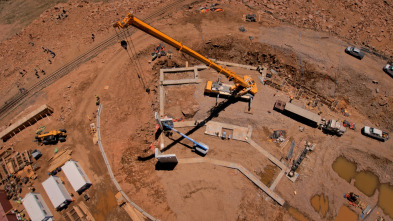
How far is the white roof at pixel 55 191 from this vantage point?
21.9m

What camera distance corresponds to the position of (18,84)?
30469 millimetres

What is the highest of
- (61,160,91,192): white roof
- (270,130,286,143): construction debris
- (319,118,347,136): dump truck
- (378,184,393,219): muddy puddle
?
(61,160,91,192): white roof

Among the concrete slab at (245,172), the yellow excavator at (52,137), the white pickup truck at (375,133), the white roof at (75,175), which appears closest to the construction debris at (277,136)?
the concrete slab at (245,172)

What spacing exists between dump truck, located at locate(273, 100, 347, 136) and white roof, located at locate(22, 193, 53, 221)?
2854 centimetres

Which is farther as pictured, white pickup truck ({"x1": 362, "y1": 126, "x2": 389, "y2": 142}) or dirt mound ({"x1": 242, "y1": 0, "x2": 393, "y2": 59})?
dirt mound ({"x1": 242, "y1": 0, "x2": 393, "y2": 59})

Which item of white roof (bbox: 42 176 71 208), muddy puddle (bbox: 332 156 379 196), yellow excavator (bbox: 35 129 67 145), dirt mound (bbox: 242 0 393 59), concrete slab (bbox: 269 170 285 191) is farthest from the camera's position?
dirt mound (bbox: 242 0 393 59)

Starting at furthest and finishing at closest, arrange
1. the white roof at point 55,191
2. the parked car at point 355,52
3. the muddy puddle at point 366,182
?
the parked car at point 355,52, the muddy puddle at point 366,182, the white roof at point 55,191

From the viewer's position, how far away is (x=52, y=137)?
2512 cm

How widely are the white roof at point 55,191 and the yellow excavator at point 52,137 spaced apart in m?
4.69

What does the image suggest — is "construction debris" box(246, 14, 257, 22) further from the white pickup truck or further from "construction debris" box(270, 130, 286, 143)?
the white pickup truck

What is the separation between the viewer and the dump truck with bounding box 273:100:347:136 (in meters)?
25.9

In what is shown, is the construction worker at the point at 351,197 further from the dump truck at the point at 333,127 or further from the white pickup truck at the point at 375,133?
the white pickup truck at the point at 375,133

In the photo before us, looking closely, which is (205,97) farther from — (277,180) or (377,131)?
(377,131)

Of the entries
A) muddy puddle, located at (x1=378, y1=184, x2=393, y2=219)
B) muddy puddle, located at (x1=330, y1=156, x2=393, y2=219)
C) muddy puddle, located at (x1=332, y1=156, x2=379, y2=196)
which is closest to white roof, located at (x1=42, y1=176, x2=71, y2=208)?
muddy puddle, located at (x1=330, y1=156, x2=393, y2=219)
